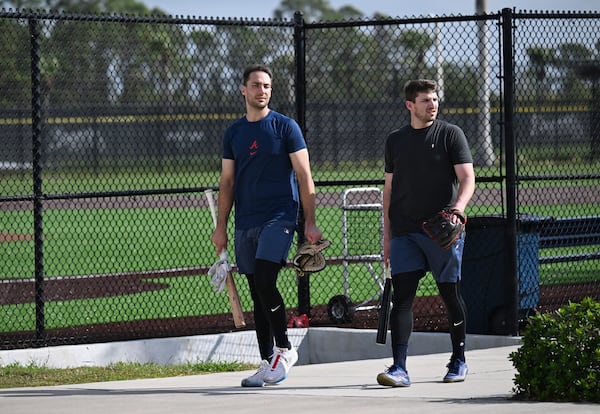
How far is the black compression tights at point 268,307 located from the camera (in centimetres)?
857

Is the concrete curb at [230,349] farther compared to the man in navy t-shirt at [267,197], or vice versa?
the concrete curb at [230,349]

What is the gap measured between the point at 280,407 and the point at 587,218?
5975 millimetres

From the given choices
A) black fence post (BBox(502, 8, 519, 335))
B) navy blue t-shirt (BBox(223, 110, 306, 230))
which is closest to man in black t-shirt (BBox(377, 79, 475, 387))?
navy blue t-shirt (BBox(223, 110, 306, 230))

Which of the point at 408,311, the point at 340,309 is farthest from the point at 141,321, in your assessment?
the point at 408,311

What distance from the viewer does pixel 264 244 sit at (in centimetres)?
854

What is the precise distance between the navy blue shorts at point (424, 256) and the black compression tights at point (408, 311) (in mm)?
53

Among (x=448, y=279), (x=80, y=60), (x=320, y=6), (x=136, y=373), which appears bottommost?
(x=136, y=373)

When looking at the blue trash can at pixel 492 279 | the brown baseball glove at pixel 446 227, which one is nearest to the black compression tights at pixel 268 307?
the brown baseball glove at pixel 446 227

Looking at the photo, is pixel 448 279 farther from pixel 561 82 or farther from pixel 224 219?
pixel 561 82

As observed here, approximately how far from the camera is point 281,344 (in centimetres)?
876

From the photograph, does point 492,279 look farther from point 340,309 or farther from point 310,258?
point 310,258

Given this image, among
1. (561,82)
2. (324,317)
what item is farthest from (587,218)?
(561,82)

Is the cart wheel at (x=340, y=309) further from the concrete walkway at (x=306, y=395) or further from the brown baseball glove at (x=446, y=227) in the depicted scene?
the brown baseball glove at (x=446, y=227)

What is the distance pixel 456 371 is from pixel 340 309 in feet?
11.4
